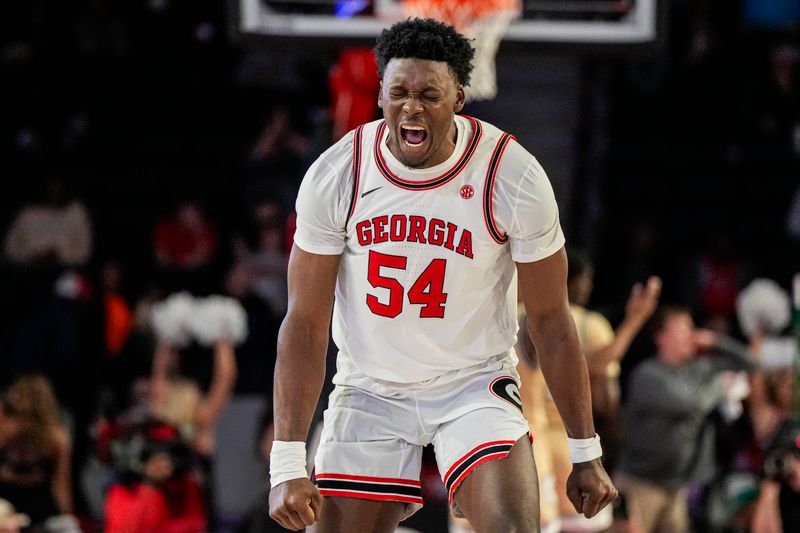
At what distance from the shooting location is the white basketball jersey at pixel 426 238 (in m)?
3.90

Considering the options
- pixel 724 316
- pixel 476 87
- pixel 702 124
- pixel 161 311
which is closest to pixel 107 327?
pixel 161 311

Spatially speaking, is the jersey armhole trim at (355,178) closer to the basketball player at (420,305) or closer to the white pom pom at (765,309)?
the basketball player at (420,305)

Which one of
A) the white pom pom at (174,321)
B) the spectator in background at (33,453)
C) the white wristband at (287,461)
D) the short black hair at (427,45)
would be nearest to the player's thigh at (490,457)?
the white wristband at (287,461)

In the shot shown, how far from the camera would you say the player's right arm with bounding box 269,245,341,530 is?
3.94 metres

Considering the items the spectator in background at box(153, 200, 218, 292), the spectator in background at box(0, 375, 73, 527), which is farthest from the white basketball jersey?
the spectator in background at box(153, 200, 218, 292)

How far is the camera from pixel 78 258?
10.2 m

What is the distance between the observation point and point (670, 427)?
26.9 feet

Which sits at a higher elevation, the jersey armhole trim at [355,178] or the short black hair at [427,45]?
the short black hair at [427,45]

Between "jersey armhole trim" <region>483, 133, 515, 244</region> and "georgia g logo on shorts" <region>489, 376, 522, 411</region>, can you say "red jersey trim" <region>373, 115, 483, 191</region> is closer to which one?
"jersey armhole trim" <region>483, 133, 515, 244</region>

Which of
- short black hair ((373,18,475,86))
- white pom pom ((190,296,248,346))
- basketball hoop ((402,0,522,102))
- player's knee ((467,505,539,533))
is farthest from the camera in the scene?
white pom pom ((190,296,248,346))

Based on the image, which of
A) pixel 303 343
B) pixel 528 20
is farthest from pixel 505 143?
pixel 528 20

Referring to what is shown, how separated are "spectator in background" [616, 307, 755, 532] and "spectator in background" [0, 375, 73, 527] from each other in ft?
11.1

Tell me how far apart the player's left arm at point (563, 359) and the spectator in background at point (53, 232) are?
677 centimetres

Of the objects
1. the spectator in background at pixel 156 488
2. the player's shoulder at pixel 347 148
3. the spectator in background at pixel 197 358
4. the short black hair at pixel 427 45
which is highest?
the short black hair at pixel 427 45
